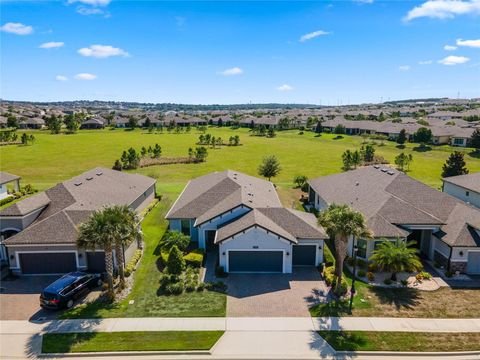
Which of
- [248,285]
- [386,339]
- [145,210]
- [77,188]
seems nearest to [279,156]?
[145,210]

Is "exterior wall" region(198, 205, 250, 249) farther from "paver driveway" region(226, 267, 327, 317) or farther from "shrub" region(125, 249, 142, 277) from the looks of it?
"paver driveway" region(226, 267, 327, 317)

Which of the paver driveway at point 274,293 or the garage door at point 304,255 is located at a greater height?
the garage door at point 304,255

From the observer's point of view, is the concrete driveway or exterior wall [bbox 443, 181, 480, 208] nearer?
the concrete driveway

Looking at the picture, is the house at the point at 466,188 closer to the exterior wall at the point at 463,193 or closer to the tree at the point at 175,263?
the exterior wall at the point at 463,193

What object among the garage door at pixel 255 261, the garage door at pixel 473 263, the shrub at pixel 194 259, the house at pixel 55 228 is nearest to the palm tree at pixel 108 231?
the house at pixel 55 228

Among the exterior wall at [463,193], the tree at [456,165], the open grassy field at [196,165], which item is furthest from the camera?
Answer: the open grassy field at [196,165]

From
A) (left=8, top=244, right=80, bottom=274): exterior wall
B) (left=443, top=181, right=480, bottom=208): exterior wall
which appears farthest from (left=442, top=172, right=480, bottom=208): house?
(left=8, top=244, right=80, bottom=274): exterior wall

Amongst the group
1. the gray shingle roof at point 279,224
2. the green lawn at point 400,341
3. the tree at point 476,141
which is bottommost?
the green lawn at point 400,341
